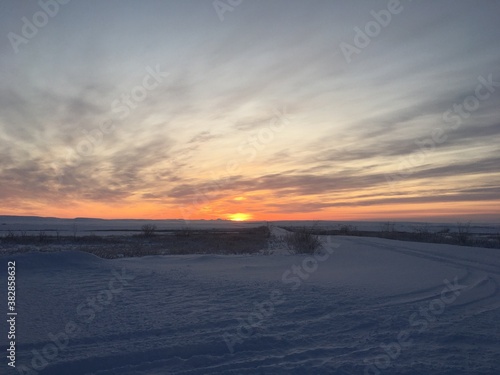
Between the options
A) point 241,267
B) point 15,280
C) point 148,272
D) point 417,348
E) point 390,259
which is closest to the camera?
point 417,348

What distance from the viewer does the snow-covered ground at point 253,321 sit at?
5508 mm

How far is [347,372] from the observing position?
5.19 meters

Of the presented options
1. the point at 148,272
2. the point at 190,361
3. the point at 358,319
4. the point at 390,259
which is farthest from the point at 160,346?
the point at 390,259

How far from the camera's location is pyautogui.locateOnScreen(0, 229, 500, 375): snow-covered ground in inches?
217

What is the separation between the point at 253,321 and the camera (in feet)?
24.0

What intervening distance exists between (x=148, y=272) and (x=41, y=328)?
572 cm

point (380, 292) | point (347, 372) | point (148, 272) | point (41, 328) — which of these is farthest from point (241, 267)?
point (347, 372)

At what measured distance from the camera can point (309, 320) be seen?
7.36 metres

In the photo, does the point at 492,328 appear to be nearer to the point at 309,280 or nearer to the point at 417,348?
the point at 417,348

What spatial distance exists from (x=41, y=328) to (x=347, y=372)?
18.2ft

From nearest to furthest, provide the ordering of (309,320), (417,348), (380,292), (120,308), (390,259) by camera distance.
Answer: (417,348), (309,320), (120,308), (380,292), (390,259)

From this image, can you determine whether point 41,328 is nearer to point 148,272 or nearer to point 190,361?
point 190,361

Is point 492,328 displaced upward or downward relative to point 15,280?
downward

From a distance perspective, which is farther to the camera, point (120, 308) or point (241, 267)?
point (241, 267)
